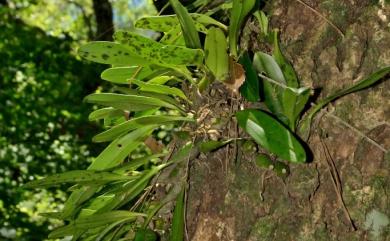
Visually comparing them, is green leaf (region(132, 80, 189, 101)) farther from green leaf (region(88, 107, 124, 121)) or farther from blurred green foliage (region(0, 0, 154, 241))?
blurred green foliage (region(0, 0, 154, 241))

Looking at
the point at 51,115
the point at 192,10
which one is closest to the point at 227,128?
the point at 192,10

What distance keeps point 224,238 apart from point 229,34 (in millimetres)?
347

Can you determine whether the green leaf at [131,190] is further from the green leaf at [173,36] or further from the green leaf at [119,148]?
the green leaf at [173,36]

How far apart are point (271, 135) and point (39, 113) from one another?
3.35 metres

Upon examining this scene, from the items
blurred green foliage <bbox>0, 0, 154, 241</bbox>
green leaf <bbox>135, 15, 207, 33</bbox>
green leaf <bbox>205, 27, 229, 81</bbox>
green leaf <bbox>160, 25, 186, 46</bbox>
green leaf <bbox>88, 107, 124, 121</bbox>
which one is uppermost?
green leaf <bbox>135, 15, 207, 33</bbox>

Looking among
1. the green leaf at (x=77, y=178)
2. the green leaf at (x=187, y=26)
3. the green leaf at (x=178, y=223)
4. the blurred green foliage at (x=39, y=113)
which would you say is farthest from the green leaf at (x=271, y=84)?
the blurred green foliage at (x=39, y=113)

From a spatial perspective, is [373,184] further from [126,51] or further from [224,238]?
[126,51]

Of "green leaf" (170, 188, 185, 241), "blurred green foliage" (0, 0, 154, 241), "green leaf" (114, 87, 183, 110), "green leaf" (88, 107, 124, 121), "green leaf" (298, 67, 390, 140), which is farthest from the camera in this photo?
"blurred green foliage" (0, 0, 154, 241)

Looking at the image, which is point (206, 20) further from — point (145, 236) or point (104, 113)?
point (145, 236)

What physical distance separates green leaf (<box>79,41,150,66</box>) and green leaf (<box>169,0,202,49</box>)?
0.29 feet

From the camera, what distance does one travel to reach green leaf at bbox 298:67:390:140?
671mm

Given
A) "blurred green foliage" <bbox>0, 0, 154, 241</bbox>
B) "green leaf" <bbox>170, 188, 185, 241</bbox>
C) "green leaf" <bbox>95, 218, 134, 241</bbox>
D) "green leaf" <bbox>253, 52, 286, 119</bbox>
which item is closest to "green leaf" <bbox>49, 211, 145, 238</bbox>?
"green leaf" <bbox>95, 218, 134, 241</bbox>

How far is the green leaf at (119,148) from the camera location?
3.04 ft

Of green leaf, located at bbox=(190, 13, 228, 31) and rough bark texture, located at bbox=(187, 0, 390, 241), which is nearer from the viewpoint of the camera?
rough bark texture, located at bbox=(187, 0, 390, 241)
